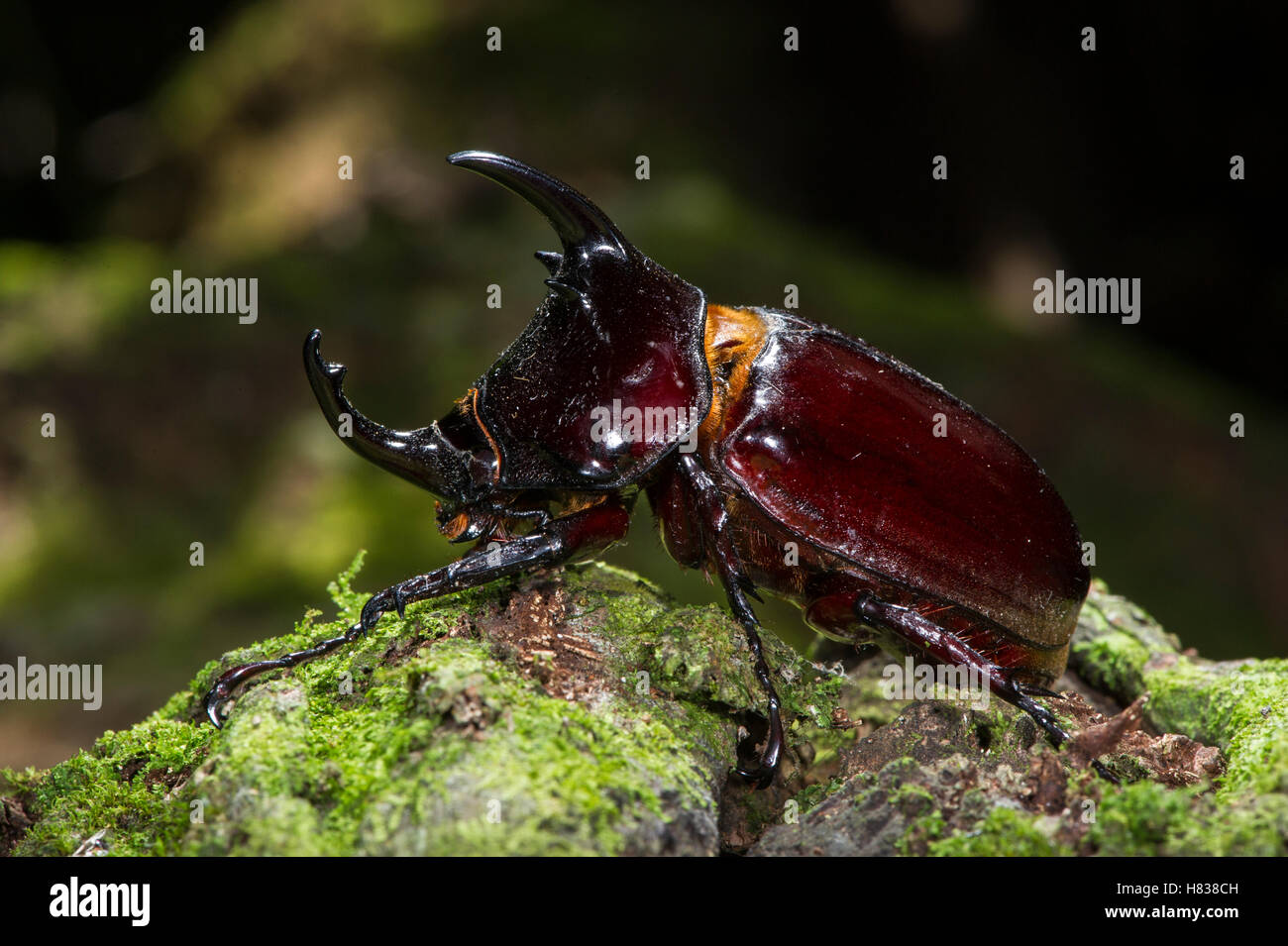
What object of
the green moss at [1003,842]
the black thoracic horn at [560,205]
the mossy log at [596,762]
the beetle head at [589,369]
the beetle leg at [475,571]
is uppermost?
the black thoracic horn at [560,205]

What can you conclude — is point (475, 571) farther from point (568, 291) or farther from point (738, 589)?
point (568, 291)

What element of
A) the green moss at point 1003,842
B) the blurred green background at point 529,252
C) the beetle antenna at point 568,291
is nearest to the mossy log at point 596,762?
the green moss at point 1003,842

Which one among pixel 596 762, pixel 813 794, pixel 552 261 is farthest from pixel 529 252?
pixel 596 762

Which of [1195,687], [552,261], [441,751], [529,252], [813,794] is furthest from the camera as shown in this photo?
[529,252]

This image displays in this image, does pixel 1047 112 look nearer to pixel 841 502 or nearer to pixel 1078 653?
pixel 1078 653

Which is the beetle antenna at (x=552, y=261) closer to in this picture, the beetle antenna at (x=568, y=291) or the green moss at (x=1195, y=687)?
the beetle antenna at (x=568, y=291)

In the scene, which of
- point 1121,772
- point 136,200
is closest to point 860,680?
point 1121,772
